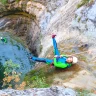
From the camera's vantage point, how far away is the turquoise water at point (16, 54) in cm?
2088

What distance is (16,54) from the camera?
22.2 m

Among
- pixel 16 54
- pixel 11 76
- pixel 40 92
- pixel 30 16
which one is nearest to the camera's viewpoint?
pixel 40 92

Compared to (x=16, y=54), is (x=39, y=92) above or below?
above

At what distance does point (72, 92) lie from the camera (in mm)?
10047

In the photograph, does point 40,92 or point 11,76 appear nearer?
point 40,92

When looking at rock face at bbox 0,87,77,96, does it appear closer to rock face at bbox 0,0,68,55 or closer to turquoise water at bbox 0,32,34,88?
rock face at bbox 0,0,68,55

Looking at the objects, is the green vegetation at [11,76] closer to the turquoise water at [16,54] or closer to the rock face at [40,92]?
the rock face at [40,92]

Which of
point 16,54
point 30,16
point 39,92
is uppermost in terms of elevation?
point 30,16

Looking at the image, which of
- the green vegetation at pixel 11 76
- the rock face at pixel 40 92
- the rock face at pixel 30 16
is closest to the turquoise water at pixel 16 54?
the rock face at pixel 30 16

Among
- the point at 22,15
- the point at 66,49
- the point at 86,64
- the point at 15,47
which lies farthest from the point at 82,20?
the point at 22,15

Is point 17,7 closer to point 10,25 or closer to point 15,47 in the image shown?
point 10,25

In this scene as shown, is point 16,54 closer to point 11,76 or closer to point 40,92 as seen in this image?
point 11,76

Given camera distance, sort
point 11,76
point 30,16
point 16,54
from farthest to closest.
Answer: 1. point 30,16
2. point 16,54
3. point 11,76

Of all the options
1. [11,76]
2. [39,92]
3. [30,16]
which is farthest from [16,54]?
[39,92]
